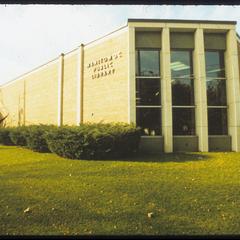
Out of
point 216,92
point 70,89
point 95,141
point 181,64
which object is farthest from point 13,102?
point 216,92

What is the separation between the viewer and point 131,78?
66.3ft

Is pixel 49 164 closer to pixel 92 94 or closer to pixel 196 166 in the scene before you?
pixel 196 166

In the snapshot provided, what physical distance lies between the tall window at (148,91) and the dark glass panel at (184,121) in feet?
3.63

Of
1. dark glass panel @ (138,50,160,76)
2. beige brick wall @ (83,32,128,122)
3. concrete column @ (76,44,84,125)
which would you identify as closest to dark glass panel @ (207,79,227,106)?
dark glass panel @ (138,50,160,76)

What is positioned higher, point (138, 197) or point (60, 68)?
point (60, 68)

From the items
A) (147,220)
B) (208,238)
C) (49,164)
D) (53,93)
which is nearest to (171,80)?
(49,164)

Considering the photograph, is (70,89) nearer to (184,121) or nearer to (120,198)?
(184,121)

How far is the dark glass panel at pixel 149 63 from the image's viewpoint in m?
20.9

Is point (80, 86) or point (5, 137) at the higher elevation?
→ point (80, 86)

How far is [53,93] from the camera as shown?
94.7 ft

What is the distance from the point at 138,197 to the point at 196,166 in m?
6.24

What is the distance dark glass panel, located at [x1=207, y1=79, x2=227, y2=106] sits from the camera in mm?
20969

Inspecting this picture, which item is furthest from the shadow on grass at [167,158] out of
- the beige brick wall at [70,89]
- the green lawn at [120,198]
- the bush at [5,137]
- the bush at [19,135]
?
the bush at [5,137]

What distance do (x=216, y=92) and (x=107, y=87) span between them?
7.07 metres
